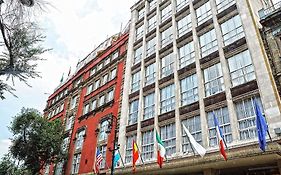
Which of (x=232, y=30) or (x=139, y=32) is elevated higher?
(x=139, y=32)

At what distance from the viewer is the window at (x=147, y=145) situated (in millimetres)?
17959

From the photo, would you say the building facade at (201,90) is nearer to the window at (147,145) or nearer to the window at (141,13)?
the window at (147,145)

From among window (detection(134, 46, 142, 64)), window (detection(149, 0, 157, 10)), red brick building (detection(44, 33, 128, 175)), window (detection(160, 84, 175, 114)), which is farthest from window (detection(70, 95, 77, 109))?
window (detection(160, 84, 175, 114))

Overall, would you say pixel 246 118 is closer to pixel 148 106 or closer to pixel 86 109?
pixel 148 106

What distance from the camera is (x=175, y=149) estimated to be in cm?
1620

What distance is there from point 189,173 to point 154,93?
24.4ft

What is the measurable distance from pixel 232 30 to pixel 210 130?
7.03 m

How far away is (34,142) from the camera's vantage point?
27.2 metres

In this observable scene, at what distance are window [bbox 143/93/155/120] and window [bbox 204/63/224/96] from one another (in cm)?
548

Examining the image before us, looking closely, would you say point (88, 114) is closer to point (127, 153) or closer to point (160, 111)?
point (127, 153)

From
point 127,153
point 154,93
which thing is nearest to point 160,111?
point 154,93

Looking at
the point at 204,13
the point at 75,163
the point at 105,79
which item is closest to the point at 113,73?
the point at 105,79

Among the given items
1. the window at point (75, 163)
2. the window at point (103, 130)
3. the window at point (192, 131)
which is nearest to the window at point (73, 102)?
the window at point (75, 163)

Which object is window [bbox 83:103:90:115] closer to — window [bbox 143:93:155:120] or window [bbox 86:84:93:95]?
window [bbox 86:84:93:95]
